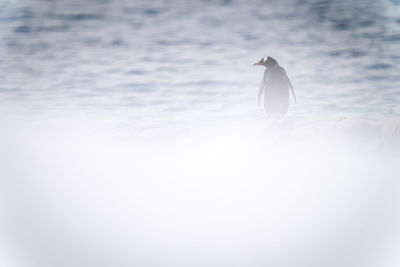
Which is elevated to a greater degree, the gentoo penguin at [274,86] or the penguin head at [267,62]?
the penguin head at [267,62]

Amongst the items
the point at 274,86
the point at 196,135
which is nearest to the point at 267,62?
the point at 274,86

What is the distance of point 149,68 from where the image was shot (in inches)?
25.5

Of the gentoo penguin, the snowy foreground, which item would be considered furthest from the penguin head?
the snowy foreground

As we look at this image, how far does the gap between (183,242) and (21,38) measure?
1.65 feet

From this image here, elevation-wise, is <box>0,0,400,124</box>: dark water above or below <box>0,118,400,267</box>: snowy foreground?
above

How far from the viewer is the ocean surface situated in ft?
1.93

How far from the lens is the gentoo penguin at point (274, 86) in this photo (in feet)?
1.94

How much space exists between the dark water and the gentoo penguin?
0.02 meters

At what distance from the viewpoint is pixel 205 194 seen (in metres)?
0.61

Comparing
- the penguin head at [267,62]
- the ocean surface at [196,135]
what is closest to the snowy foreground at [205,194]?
the ocean surface at [196,135]

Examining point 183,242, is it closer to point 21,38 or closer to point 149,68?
point 149,68

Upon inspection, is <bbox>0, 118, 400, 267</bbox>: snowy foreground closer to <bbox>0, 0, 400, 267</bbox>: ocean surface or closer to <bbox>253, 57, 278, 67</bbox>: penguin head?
<bbox>0, 0, 400, 267</bbox>: ocean surface

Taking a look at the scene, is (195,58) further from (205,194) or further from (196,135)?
(205,194)

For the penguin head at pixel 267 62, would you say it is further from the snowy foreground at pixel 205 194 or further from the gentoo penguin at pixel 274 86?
the snowy foreground at pixel 205 194
